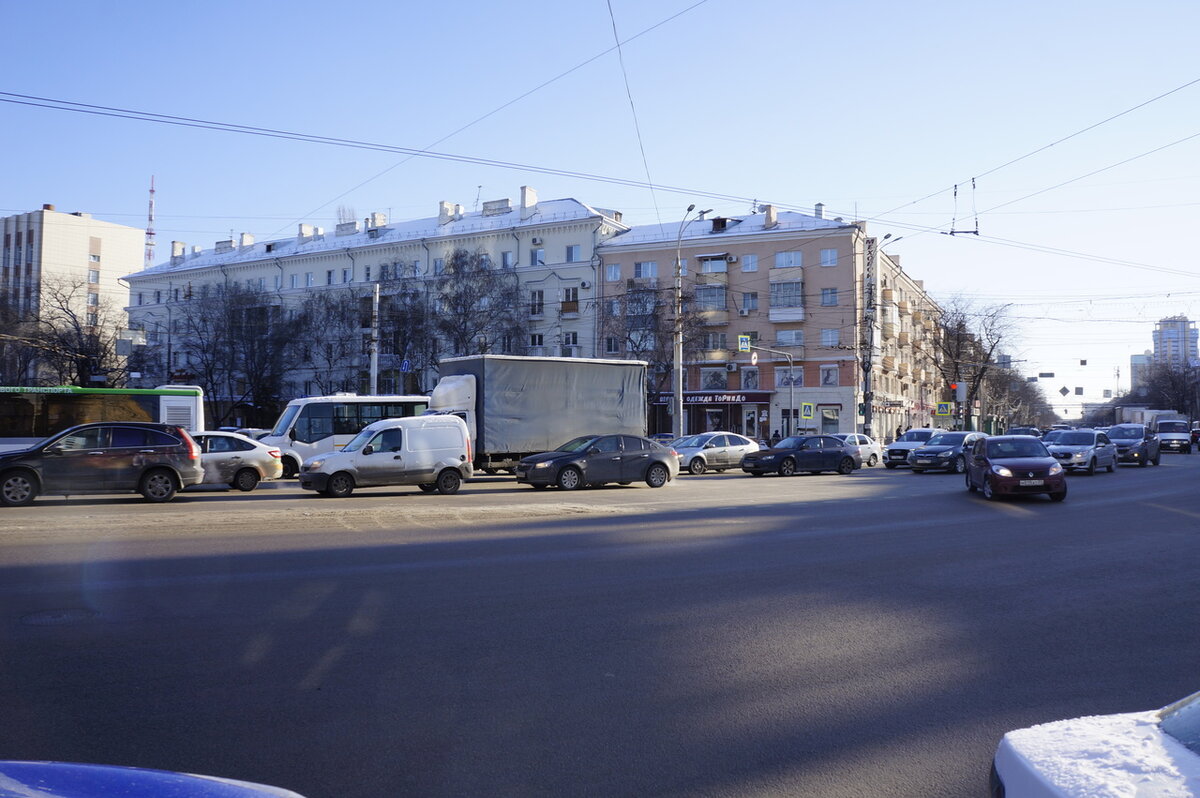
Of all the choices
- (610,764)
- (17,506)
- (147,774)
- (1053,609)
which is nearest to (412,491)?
(17,506)

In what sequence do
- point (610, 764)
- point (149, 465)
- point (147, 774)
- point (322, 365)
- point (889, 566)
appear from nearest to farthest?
point (147, 774) < point (610, 764) < point (889, 566) < point (149, 465) < point (322, 365)

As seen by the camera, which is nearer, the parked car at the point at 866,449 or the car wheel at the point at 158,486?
the car wheel at the point at 158,486

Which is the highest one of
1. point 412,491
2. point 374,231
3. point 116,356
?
point 374,231

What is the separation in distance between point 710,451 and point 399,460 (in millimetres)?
15460

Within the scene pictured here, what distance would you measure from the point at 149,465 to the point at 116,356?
3311cm

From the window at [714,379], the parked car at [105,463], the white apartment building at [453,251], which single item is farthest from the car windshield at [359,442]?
the window at [714,379]

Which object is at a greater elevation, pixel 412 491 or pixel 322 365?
pixel 322 365

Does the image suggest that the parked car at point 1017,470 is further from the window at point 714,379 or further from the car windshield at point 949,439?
the window at point 714,379

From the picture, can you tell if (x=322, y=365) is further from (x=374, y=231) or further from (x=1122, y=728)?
(x=1122, y=728)

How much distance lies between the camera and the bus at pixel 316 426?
1104 inches

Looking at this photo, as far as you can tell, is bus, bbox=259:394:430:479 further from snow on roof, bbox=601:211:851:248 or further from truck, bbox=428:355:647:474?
snow on roof, bbox=601:211:851:248

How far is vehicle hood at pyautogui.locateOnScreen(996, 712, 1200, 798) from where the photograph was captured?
2365 millimetres

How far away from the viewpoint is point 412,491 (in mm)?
21781

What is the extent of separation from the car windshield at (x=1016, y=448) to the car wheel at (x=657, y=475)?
320 inches
